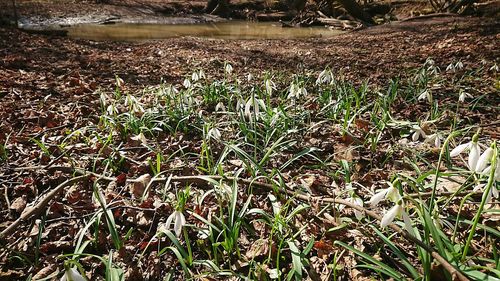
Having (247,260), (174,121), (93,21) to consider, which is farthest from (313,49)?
(93,21)

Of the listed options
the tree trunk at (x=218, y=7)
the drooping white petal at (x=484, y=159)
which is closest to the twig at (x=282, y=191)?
the drooping white petal at (x=484, y=159)

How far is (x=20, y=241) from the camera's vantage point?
1.72 m

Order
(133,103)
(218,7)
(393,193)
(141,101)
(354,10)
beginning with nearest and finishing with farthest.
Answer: (393,193)
(133,103)
(141,101)
(354,10)
(218,7)

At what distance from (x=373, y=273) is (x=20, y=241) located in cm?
168

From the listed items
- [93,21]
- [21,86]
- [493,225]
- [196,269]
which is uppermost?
[93,21]

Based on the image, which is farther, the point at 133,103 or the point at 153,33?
the point at 153,33

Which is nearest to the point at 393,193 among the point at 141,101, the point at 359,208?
the point at 359,208

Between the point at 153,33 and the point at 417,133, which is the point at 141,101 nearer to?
the point at 417,133

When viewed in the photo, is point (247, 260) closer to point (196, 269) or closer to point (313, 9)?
point (196, 269)

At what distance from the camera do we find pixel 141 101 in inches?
147

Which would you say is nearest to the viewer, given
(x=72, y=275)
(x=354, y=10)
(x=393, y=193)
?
(x=72, y=275)

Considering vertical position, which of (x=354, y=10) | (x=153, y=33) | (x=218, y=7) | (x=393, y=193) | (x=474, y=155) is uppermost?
(x=218, y=7)

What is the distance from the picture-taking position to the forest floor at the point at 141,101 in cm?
169

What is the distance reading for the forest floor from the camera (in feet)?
5.56
